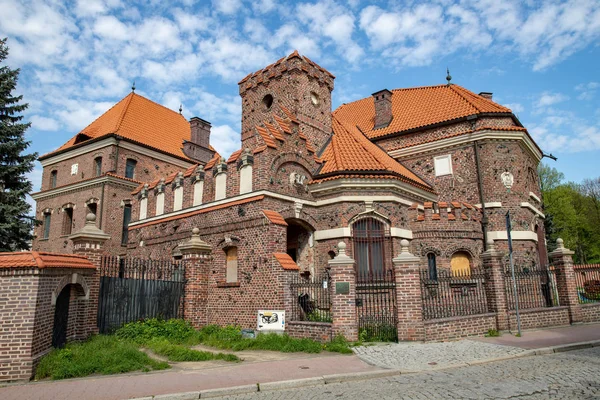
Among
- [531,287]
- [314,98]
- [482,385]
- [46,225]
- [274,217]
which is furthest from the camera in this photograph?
[46,225]

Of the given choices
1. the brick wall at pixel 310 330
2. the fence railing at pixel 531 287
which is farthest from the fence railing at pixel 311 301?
the fence railing at pixel 531 287

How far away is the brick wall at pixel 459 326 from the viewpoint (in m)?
11.5

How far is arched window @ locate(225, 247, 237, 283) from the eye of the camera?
589 inches

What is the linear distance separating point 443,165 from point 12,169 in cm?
1956

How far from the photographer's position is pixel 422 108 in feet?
77.5

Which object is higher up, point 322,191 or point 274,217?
point 322,191

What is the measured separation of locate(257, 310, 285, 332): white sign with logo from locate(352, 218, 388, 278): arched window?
397cm

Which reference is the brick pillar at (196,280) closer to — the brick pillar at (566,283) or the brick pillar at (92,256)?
the brick pillar at (92,256)

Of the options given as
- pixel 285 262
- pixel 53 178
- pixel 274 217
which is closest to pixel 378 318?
pixel 285 262

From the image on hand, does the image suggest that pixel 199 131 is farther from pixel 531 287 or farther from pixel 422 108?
pixel 531 287

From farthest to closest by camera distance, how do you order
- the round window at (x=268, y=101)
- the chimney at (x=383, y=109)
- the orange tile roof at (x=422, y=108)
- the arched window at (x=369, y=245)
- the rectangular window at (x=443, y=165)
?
the chimney at (x=383, y=109) < the orange tile roof at (x=422, y=108) < the rectangular window at (x=443, y=165) < the round window at (x=268, y=101) < the arched window at (x=369, y=245)

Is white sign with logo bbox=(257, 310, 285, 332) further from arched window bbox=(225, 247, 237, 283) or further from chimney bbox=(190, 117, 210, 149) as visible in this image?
chimney bbox=(190, 117, 210, 149)

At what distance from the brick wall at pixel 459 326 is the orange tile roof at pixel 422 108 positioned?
37.2ft

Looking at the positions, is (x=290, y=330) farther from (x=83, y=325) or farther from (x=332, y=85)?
(x=332, y=85)
